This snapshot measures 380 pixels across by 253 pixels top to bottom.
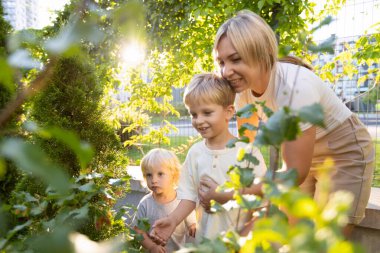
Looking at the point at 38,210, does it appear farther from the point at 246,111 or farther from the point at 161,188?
the point at 161,188

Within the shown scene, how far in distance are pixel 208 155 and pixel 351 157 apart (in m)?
0.72

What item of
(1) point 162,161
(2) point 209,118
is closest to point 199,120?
(2) point 209,118

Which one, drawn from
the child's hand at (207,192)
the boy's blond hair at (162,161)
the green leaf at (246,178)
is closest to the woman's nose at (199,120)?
the child's hand at (207,192)

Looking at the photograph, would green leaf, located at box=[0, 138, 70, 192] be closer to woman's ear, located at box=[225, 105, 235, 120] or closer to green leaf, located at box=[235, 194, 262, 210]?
green leaf, located at box=[235, 194, 262, 210]

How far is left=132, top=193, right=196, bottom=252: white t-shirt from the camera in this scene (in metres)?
2.61

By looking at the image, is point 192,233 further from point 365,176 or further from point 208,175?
point 365,176

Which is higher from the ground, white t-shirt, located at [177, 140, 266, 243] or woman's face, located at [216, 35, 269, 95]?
woman's face, located at [216, 35, 269, 95]

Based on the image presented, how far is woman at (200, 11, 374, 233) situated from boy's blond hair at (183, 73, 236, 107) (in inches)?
2.3

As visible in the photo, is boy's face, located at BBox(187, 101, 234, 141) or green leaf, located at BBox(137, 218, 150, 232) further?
boy's face, located at BBox(187, 101, 234, 141)

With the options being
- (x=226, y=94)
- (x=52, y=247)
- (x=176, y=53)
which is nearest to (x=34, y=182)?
(x=226, y=94)

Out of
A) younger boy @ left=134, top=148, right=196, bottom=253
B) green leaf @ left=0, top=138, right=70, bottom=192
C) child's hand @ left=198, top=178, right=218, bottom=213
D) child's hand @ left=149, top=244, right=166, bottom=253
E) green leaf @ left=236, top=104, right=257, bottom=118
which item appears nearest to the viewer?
green leaf @ left=0, top=138, right=70, bottom=192

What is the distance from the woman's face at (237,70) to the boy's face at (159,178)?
36.9 inches

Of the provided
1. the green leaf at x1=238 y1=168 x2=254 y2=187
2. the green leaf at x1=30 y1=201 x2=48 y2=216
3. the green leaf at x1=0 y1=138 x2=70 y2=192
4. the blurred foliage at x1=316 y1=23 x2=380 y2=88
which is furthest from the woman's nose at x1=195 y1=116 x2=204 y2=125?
the blurred foliage at x1=316 y1=23 x2=380 y2=88

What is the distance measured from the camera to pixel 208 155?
6.99ft
